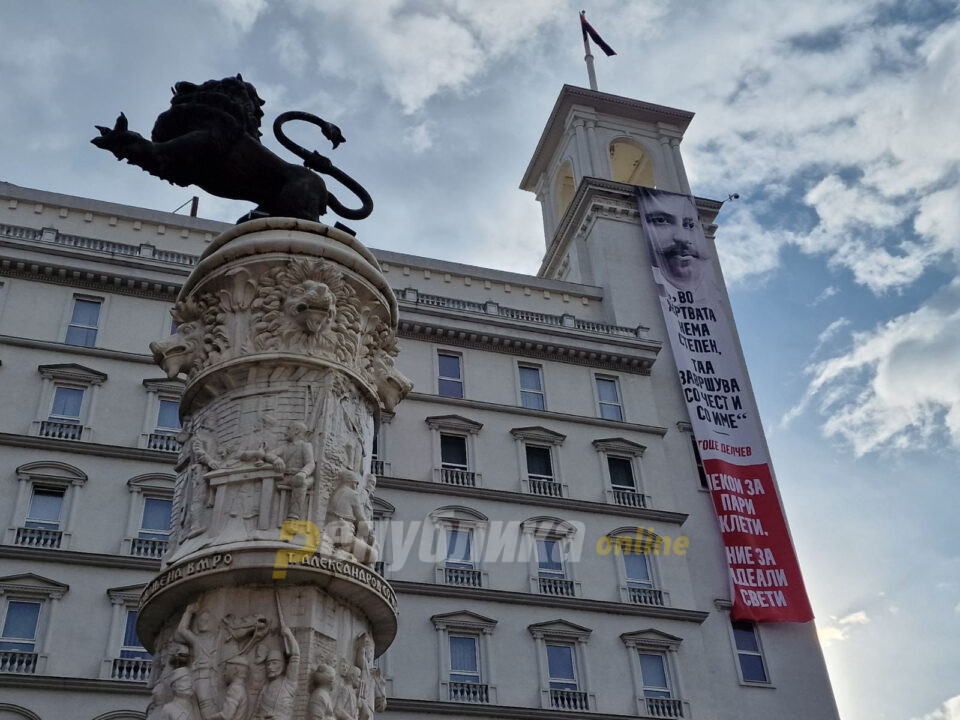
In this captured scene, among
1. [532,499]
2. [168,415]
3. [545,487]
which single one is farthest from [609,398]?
[168,415]

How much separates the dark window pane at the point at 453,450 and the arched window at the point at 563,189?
22711mm

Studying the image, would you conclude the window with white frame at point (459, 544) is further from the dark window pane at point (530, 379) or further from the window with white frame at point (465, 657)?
the dark window pane at point (530, 379)

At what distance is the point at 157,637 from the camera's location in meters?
13.2

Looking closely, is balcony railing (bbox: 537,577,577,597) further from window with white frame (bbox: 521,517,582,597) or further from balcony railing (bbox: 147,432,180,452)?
balcony railing (bbox: 147,432,180,452)

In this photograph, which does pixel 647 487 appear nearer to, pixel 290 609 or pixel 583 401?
pixel 583 401

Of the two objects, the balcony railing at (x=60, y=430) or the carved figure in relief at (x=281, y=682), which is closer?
the carved figure in relief at (x=281, y=682)

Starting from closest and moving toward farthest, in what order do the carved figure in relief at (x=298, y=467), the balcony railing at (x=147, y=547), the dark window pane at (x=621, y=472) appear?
the carved figure in relief at (x=298, y=467)
the balcony railing at (x=147, y=547)
the dark window pane at (x=621, y=472)

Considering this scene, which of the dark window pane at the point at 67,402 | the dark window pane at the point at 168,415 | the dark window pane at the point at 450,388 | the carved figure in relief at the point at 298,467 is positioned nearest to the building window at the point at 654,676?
the dark window pane at the point at 450,388

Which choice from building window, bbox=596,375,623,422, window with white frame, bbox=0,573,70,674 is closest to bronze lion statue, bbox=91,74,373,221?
window with white frame, bbox=0,573,70,674

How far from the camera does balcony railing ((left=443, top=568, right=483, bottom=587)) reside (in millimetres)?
34125

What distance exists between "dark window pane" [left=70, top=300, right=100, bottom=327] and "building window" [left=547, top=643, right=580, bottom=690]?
19.6m

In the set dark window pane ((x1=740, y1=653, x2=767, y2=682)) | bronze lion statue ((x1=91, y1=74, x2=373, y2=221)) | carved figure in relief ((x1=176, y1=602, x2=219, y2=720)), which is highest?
bronze lion statue ((x1=91, y1=74, x2=373, y2=221))

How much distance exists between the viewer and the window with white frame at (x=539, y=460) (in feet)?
124

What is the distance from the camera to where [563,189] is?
59125 millimetres
